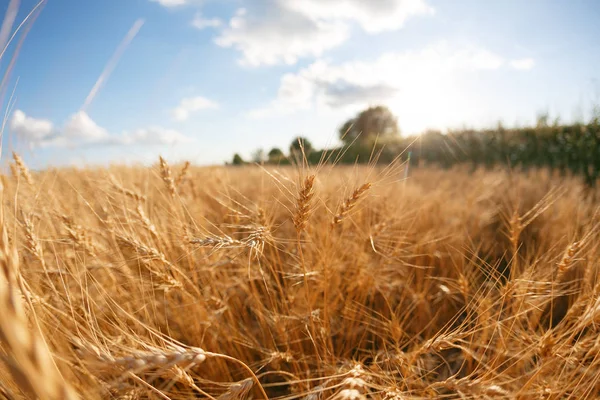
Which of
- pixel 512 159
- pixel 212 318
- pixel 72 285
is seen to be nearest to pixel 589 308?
pixel 212 318

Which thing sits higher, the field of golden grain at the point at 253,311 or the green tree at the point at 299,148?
the green tree at the point at 299,148

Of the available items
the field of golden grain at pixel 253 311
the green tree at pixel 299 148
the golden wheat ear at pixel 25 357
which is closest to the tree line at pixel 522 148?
the green tree at pixel 299 148

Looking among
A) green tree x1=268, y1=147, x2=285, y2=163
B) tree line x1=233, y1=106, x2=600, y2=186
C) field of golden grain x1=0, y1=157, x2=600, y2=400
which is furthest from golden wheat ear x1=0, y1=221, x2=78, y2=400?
tree line x1=233, y1=106, x2=600, y2=186

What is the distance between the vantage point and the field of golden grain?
0.65m

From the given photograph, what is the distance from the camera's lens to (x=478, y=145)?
36.6 ft

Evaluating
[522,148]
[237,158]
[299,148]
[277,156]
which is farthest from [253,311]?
[522,148]

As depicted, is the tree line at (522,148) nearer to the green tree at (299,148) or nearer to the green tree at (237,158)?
the green tree at (237,158)

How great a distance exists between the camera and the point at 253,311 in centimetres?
154

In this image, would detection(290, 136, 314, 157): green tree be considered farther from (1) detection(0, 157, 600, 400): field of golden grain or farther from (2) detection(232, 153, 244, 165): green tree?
(2) detection(232, 153, 244, 165): green tree

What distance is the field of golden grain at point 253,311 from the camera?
648 millimetres

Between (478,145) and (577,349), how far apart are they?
1220cm

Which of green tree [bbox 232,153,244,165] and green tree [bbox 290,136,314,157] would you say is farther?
green tree [bbox 232,153,244,165]

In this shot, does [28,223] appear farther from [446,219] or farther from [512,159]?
[512,159]

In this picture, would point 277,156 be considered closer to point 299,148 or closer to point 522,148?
point 299,148
